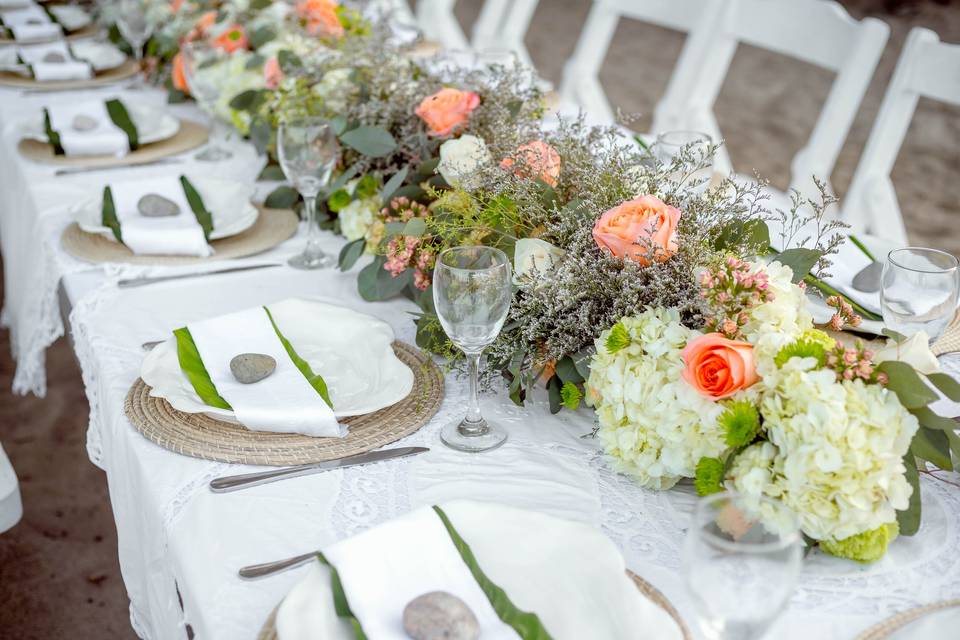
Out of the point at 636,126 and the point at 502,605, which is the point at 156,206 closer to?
the point at 502,605

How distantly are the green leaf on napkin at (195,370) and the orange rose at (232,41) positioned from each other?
1168mm

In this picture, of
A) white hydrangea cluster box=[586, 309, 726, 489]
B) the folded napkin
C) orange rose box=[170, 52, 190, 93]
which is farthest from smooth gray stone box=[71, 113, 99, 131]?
white hydrangea cluster box=[586, 309, 726, 489]

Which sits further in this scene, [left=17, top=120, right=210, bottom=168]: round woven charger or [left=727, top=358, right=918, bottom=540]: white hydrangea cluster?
[left=17, top=120, right=210, bottom=168]: round woven charger

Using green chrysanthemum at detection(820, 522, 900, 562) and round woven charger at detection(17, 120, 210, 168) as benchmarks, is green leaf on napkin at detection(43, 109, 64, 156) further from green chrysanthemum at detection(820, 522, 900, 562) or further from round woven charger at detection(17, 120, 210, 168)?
green chrysanthemum at detection(820, 522, 900, 562)

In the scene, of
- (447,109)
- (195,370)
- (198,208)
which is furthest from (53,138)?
(195,370)

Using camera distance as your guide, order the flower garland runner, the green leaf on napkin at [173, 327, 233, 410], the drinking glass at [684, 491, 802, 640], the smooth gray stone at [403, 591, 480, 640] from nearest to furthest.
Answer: the drinking glass at [684, 491, 802, 640]
the smooth gray stone at [403, 591, 480, 640]
the flower garland runner
the green leaf on napkin at [173, 327, 233, 410]

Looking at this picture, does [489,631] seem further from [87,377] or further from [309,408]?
[87,377]

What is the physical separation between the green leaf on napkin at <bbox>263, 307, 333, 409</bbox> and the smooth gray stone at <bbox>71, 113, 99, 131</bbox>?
1079 mm

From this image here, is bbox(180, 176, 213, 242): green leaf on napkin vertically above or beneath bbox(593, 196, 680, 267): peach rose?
beneath

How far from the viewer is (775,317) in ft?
3.18

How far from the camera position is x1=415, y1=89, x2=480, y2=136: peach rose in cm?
148

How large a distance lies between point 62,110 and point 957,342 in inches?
71.4

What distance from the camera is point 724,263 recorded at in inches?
Answer: 40.1

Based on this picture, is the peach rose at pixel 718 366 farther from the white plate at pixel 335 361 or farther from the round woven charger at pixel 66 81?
the round woven charger at pixel 66 81
